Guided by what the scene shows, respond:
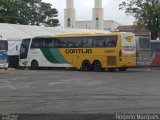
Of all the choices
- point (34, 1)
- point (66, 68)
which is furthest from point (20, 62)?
point (34, 1)

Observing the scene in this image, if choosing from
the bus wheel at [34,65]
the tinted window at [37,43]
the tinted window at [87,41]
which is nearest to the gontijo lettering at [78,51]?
the tinted window at [87,41]

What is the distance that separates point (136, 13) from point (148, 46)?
2028cm

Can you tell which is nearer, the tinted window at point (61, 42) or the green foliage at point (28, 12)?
the tinted window at point (61, 42)

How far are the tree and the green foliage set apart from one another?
A: 24415 millimetres

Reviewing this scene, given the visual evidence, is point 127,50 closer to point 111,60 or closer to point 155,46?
point 111,60

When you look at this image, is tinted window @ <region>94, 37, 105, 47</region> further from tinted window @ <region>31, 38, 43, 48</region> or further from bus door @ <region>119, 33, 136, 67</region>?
tinted window @ <region>31, 38, 43, 48</region>

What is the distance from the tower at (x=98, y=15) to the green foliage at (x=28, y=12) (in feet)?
30.2

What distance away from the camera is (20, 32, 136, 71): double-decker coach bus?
39.6 metres

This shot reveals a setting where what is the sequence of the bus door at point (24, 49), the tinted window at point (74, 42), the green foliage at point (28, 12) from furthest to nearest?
the green foliage at point (28, 12) → the bus door at point (24, 49) → the tinted window at point (74, 42)

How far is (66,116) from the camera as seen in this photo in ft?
42.0

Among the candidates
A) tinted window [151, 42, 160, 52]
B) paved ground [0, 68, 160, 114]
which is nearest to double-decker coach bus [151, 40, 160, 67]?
tinted window [151, 42, 160, 52]

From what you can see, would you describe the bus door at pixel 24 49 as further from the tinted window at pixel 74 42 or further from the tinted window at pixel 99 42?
the tinted window at pixel 99 42

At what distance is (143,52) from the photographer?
41.6 metres

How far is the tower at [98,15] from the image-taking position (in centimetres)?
9975
